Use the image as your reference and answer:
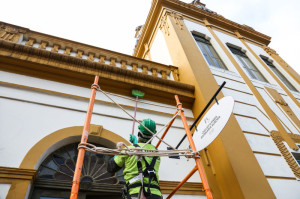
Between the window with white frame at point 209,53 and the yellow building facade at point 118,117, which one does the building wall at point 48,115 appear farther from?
the window with white frame at point 209,53

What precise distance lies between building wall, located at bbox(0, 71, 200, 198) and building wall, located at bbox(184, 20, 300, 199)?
57.6 inches

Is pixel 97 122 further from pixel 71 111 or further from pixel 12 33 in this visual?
pixel 12 33

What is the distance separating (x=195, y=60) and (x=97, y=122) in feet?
11.0

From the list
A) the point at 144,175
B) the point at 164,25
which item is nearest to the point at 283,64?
the point at 164,25

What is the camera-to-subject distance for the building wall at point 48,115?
322 cm

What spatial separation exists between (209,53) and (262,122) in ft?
10.5

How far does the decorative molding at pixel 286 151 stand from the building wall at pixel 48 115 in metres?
2.16

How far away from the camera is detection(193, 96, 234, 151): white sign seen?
261 cm

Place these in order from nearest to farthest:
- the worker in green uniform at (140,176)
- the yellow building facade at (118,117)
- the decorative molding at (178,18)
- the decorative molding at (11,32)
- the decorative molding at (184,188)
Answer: the worker in green uniform at (140,176), the yellow building facade at (118,117), the decorative molding at (184,188), the decorative molding at (11,32), the decorative molding at (178,18)

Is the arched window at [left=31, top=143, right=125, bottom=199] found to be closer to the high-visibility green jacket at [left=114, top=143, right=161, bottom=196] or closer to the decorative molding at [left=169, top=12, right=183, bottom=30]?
the high-visibility green jacket at [left=114, top=143, right=161, bottom=196]

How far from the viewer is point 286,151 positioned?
459 cm

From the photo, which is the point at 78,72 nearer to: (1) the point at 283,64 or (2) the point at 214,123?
(2) the point at 214,123

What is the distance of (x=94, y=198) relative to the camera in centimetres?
341

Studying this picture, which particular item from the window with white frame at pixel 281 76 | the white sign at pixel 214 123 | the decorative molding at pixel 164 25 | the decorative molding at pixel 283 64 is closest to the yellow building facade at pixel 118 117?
the white sign at pixel 214 123
